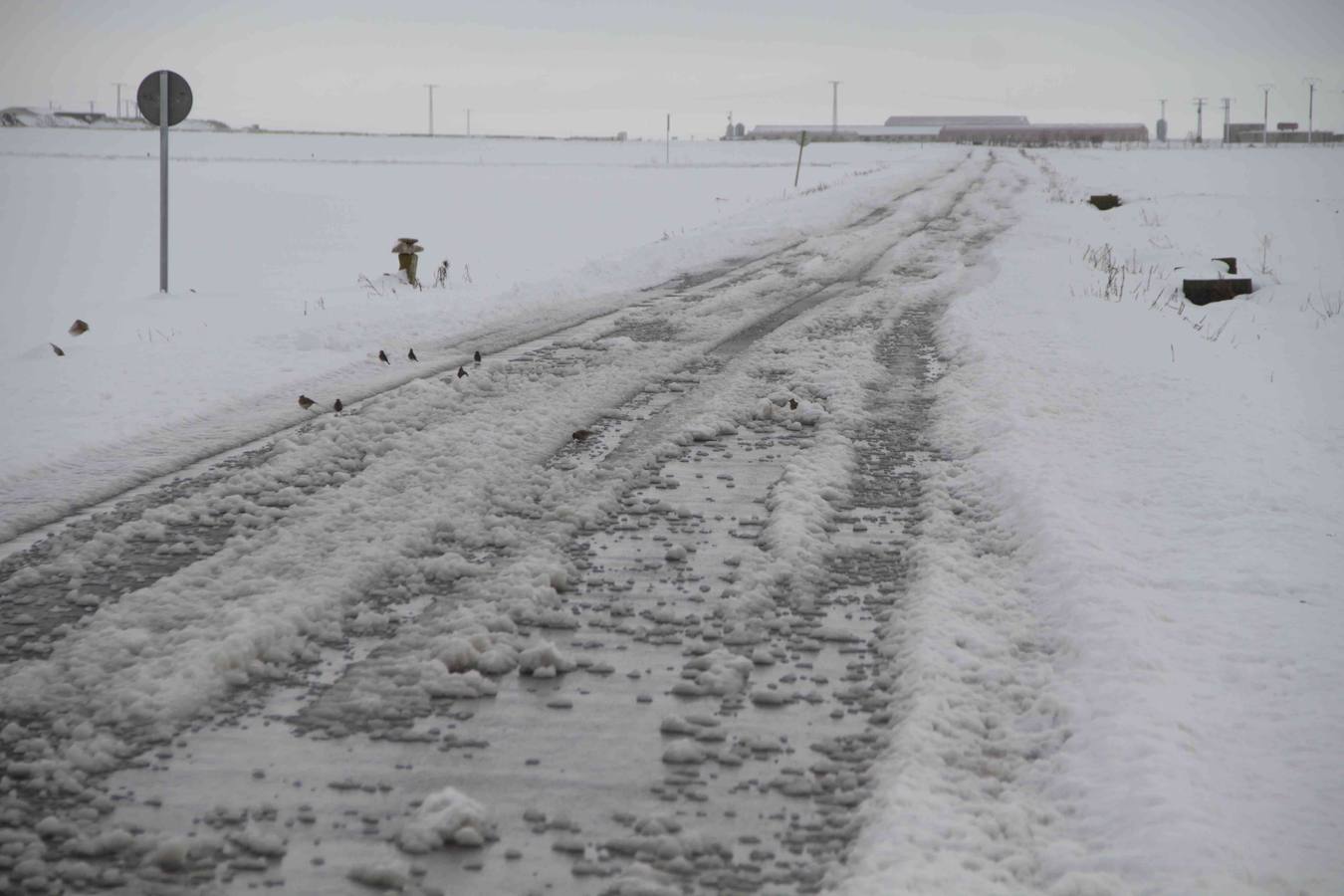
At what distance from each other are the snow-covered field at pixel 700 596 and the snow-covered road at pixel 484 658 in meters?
0.02

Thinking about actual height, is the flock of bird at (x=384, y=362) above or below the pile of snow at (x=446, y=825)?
above

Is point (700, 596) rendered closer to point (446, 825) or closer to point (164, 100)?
point (446, 825)

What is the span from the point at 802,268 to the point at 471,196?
2205cm

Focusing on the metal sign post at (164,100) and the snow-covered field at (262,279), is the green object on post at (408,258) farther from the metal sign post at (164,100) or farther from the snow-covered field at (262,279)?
the metal sign post at (164,100)

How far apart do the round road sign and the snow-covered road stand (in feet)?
24.1

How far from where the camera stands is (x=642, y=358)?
8.81 meters

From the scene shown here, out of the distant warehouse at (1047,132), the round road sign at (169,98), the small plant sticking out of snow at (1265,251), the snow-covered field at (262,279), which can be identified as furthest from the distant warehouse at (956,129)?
the round road sign at (169,98)

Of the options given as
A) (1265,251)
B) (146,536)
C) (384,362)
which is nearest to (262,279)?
(384,362)

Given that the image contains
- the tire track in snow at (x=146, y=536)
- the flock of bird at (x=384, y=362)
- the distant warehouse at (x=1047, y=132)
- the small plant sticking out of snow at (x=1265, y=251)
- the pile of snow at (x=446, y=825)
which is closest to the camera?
the pile of snow at (x=446, y=825)

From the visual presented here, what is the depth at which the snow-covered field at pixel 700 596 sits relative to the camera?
277cm

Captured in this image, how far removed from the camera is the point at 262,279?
17.0m

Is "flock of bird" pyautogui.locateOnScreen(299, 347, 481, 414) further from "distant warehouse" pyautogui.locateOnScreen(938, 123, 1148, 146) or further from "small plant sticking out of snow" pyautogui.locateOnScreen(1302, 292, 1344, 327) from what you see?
"distant warehouse" pyautogui.locateOnScreen(938, 123, 1148, 146)

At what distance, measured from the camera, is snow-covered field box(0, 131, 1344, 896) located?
2770 mm

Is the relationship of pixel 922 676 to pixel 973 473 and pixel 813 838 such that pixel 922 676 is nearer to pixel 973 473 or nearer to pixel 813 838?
pixel 813 838
